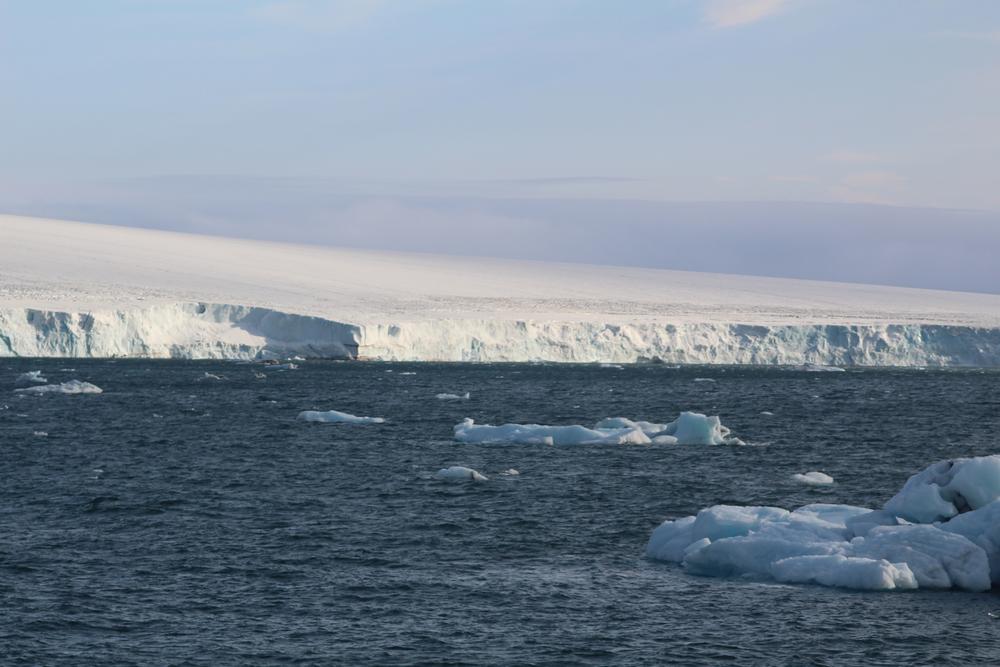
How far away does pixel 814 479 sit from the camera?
2675 cm

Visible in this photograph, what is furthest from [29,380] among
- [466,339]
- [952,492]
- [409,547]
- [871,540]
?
[871,540]

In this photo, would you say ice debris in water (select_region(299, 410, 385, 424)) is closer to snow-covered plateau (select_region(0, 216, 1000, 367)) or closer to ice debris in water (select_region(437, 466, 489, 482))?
ice debris in water (select_region(437, 466, 489, 482))

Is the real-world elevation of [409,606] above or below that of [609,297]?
below

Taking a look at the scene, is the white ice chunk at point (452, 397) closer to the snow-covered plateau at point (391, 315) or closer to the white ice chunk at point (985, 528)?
the snow-covered plateau at point (391, 315)

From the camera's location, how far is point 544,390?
201ft

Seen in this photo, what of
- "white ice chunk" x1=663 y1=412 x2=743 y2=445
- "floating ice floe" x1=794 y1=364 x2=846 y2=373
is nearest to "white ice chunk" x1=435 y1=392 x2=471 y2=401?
"white ice chunk" x1=663 y1=412 x2=743 y2=445

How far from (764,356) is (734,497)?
212 ft

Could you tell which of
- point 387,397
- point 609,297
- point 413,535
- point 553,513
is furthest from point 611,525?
point 609,297

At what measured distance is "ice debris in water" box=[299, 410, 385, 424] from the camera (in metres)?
A: 40.8

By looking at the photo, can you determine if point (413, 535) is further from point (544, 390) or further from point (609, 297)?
point (609, 297)

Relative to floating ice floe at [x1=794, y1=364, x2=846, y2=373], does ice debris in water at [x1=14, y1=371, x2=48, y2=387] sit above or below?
below

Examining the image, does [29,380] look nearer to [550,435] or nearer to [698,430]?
[550,435]

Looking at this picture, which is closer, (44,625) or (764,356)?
(44,625)

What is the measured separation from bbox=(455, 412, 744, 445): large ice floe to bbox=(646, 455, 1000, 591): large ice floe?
1408 centimetres
